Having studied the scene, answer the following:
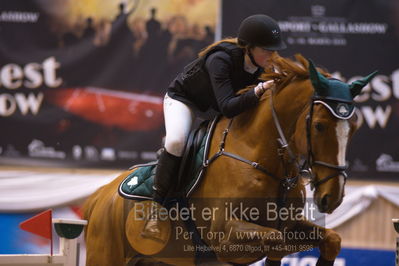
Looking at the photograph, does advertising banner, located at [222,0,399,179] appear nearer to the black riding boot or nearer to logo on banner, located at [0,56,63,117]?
logo on banner, located at [0,56,63,117]

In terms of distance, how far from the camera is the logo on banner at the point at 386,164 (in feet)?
19.0

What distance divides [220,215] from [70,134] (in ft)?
10.4

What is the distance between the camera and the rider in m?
3.22

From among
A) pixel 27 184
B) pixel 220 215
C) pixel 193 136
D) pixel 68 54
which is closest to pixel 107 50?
pixel 68 54

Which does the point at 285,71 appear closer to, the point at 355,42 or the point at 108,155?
the point at 355,42

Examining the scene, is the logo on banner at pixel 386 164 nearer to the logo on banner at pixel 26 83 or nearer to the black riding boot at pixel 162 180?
the black riding boot at pixel 162 180

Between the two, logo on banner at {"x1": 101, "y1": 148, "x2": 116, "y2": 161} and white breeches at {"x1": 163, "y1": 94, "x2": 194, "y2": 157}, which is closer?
white breeches at {"x1": 163, "y1": 94, "x2": 194, "y2": 157}

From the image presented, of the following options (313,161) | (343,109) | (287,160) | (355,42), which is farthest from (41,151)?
(343,109)

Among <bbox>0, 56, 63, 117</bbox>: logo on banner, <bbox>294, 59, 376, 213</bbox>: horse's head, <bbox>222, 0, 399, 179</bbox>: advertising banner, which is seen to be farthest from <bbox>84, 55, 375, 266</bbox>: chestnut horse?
<bbox>0, 56, 63, 117</bbox>: logo on banner

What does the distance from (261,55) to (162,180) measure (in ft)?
2.97

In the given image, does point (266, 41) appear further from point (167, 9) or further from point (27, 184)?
point (27, 184)

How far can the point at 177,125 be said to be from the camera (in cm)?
352

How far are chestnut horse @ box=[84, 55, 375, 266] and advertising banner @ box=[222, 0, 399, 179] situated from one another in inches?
106

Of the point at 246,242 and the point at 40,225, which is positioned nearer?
the point at 246,242
